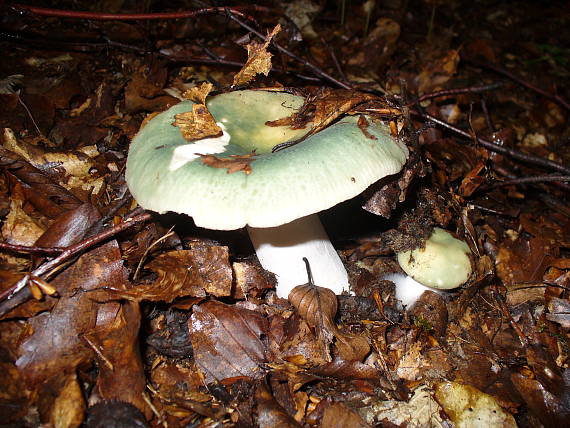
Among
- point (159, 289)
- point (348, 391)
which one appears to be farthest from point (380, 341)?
point (159, 289)

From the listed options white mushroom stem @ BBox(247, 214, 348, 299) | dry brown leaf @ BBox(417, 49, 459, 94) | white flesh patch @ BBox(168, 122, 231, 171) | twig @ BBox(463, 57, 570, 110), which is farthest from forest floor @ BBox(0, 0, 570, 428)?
dry brown leaf @ BBox(417, 49, 459, 94)

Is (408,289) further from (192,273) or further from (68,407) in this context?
(68,407)

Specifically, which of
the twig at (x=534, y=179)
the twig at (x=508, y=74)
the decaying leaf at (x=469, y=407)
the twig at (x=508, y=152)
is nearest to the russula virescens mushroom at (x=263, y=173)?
the decaying leaf at (x=469, y=407)

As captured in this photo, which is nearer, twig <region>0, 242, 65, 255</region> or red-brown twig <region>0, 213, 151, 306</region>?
red-brown twig <region>0, 213, 151, 306</region>

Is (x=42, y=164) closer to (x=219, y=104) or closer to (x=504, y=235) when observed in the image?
(x=219, y=104)

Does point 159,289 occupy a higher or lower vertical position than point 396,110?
lower

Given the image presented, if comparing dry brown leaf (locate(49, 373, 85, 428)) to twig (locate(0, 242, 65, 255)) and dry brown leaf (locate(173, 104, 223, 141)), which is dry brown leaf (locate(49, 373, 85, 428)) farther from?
dry brown leaf (locate(173, 104, 223, 141))

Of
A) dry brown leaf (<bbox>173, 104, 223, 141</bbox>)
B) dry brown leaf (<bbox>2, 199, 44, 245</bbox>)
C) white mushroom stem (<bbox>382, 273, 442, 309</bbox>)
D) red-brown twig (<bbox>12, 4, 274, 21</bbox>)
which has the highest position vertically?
red-brown twig (<bbox>12, 4, 274, 21</bbox>)

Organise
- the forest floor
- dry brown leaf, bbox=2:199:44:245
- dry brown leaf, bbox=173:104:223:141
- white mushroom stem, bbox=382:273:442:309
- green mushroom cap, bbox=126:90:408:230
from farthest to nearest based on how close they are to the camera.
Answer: white mushroom stem, bbox=382:273:442:309
dry brown leaf, bbox=2:199:44:245
dry brown leaf, bbox=173:104:223:141
the forest floor
green mushroom cap, bbox=126:90:408:230

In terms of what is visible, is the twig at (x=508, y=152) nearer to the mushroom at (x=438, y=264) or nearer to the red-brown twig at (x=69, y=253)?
the mushroom at (x=438, y=264)
